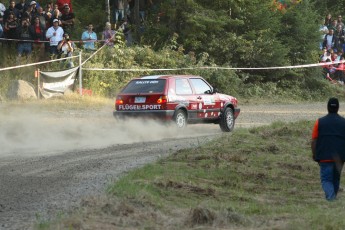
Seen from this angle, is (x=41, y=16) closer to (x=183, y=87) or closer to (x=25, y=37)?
(x=25, y=37)

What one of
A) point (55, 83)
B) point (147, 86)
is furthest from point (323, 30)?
point (147, 86)

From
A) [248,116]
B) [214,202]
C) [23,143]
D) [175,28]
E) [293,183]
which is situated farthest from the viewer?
[175,28]

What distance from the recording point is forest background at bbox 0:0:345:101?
36375mm

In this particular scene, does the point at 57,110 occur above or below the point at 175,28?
below

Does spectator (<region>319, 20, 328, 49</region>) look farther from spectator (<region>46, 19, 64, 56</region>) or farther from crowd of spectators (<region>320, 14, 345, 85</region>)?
spectator (<region>46, 19, 64, 56</region>)

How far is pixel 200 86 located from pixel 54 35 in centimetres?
851

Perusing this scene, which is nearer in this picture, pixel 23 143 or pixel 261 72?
pixel 23 143

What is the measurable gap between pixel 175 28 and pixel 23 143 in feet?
57.5

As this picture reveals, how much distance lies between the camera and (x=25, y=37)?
104 ft

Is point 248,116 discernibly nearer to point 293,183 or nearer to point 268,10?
point 268,10

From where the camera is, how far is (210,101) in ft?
82.3

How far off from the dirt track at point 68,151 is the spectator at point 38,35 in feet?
13.0

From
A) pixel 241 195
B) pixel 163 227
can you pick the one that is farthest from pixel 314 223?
pixel 241 195

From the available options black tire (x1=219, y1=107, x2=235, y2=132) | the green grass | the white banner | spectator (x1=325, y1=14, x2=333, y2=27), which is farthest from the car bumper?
spectator (x1=325, y1=14, x2=333, y2=27)
